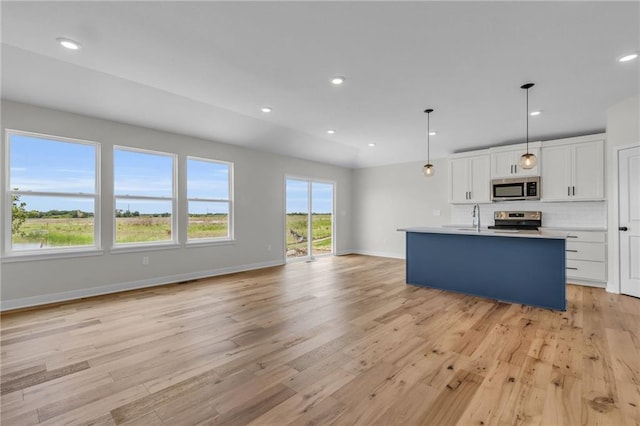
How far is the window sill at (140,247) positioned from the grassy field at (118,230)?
0.42ft

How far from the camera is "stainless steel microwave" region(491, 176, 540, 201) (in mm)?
5504

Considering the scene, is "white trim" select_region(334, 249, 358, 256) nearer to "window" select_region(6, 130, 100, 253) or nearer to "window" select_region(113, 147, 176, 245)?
"window" select_region(113, 147, 176, 245)

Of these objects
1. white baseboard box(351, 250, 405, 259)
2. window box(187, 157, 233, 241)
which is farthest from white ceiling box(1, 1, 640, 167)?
white baseboard box(351, 250, 405, 259)

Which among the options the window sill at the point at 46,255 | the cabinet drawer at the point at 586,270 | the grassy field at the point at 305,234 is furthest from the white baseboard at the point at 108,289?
the cabinet drawer at the point at 586,270

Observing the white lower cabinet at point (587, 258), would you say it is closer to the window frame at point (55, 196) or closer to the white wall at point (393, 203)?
the white wall at point (393, 203)

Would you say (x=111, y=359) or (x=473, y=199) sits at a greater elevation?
(x=473, y=199)

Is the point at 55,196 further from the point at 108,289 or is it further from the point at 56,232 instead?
the point at 108,289

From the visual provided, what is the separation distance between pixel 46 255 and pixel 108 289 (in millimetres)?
902

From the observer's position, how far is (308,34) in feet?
8.69

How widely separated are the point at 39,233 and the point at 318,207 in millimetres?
5486

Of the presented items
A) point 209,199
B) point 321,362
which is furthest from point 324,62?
point 209,199

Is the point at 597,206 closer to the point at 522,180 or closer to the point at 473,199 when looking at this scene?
the point at 522,180

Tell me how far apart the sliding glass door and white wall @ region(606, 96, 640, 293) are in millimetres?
5617

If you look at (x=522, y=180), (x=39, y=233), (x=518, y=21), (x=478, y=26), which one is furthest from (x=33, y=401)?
(x=522, y=180)
